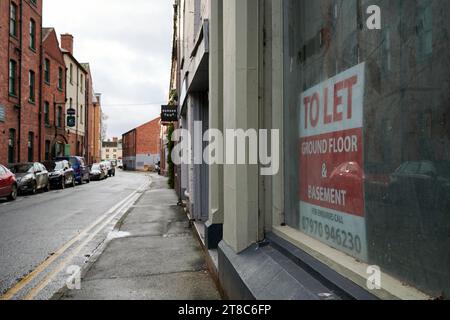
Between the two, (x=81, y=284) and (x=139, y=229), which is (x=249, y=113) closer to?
(x=81, y=284)

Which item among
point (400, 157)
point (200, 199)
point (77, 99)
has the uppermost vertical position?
point (77, 99)

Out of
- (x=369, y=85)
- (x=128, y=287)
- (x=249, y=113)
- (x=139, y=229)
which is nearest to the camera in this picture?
(x=369, y=85)

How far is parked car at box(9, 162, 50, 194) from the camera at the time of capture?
18.5 metres

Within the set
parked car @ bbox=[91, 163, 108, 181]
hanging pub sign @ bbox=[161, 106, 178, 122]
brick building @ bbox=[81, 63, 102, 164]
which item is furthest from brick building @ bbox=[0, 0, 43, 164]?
brick building @ bbox=[81, 63, 102, 164]

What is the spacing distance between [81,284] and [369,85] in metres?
4.17

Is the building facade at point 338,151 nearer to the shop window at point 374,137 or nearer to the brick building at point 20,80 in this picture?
the shop window at point 374,137

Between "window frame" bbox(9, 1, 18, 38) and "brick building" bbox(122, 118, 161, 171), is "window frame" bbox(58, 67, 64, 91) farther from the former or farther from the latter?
"brick building" bbox(122, 118, 161, 171)

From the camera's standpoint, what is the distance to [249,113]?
4.21 meters

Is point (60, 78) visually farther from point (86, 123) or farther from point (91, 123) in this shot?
point (91, 123)

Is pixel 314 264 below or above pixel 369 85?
below

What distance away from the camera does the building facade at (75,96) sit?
3828cm

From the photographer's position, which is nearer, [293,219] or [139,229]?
[293,219]
